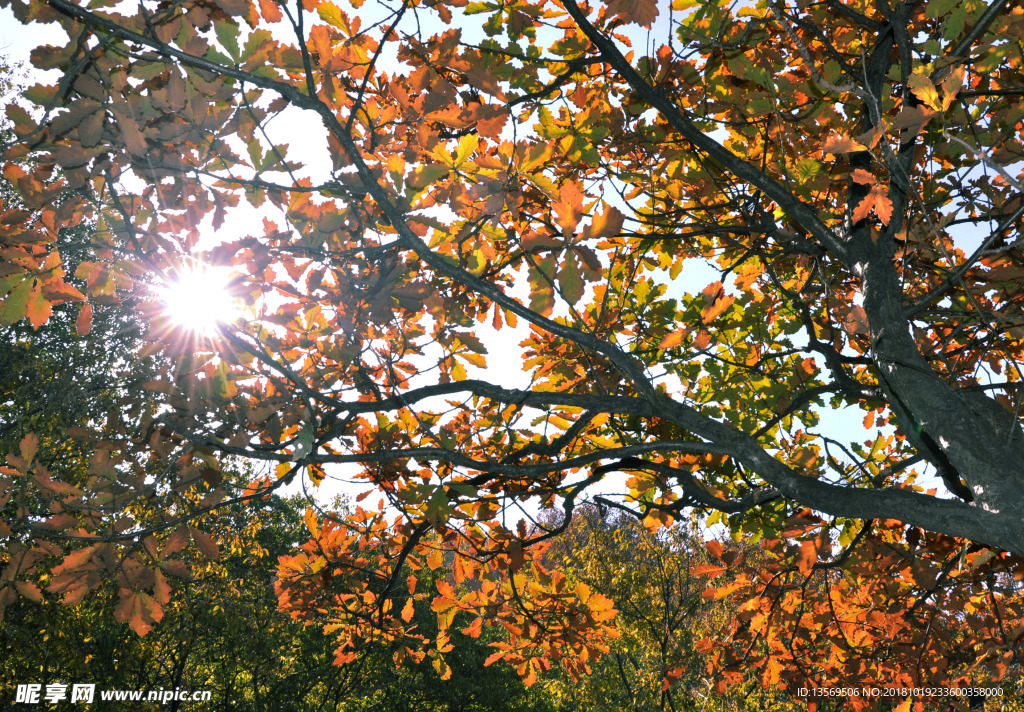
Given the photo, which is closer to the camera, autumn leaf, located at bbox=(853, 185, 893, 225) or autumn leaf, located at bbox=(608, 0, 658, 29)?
autumn leaf, located at bbox=(608, 0, 658, 29)

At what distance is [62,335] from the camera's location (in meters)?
12.2

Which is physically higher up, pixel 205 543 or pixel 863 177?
pixel 863 177

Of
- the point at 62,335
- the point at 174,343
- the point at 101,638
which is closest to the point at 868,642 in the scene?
the point at 174,343

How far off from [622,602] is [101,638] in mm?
7772

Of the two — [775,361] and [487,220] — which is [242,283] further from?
[775,361]

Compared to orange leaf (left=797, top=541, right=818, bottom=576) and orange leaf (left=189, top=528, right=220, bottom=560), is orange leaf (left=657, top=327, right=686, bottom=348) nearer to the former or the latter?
orange leaf (left=797, top=541, right=818, bottom=576)

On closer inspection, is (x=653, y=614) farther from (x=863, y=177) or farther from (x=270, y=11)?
(x=270, y=11)

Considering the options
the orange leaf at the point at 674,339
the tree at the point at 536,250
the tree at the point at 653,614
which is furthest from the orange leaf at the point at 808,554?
the tree at the point at 653,614

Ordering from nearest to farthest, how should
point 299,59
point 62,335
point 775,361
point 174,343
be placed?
point 299,59 < point 174,343 < point 775,361 < point 62,335

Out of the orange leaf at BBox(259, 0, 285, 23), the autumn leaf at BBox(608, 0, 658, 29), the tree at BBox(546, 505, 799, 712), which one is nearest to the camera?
the autumn leaf at BBox(608, 0, 658, 29)

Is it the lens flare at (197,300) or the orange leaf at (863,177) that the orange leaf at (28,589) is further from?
the orange leaf at (863,177)

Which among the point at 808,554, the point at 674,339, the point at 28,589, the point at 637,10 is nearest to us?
the point at 637,10

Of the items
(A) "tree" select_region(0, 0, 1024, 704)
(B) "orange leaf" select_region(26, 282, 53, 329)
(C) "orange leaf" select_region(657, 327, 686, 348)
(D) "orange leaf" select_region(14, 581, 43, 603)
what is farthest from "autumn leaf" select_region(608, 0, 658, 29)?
(D) "orange leaf" select_region(14, 581, 43, 603)

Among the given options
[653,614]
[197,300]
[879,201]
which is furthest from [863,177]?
[653,614]
